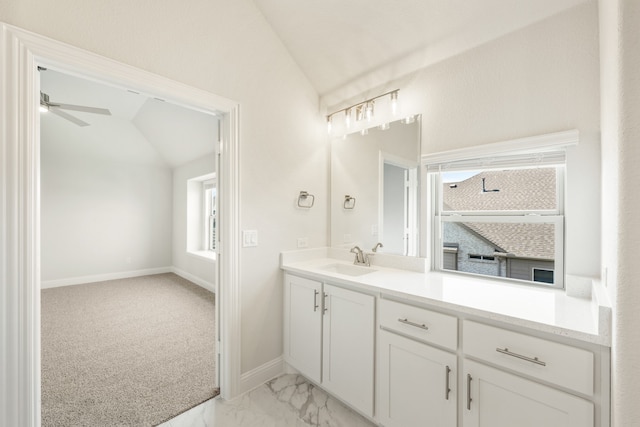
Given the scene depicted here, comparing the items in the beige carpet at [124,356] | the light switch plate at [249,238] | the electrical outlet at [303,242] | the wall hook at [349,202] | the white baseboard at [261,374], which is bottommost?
the beige carpet at [124,356]

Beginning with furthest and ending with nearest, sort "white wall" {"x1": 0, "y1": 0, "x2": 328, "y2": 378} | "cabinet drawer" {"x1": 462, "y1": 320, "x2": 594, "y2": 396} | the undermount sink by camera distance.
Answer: the undermount sink, "white wall" {"x1": 0, "y1": 0, "x2": 328, "y2": 378}, "cabinet drawer" {"x1": 462, "y1": 320, "x2": 594, "y2": 396}

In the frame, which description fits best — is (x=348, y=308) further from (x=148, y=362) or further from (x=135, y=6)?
(x=135, y=6)

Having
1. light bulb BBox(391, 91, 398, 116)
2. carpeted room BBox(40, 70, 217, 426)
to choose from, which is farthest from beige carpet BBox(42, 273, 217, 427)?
light bulb BBox(391, 91, 398, 116)

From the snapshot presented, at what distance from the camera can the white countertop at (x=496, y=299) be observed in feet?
3.44

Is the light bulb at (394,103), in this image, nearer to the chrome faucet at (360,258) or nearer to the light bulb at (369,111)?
the light bulb at (369,111)

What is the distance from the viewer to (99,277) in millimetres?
5086

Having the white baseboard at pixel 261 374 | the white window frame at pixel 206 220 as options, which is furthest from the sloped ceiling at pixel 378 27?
the white window frame at pixel 206 220

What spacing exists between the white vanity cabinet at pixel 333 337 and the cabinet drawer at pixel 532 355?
0.56 metres

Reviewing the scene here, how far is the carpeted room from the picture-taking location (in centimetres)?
205

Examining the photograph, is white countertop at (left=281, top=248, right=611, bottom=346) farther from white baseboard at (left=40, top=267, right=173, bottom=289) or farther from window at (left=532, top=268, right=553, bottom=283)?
white baseboard at (left=40, top=267, right=173, bottom=289)

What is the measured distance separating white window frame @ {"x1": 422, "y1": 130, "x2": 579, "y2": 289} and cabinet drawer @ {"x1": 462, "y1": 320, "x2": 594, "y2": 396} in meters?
0.70

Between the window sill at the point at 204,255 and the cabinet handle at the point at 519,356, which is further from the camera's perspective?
the window sill at the point at 204,255

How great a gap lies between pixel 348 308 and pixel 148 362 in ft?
6.32

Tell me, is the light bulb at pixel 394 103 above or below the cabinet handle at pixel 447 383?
above
